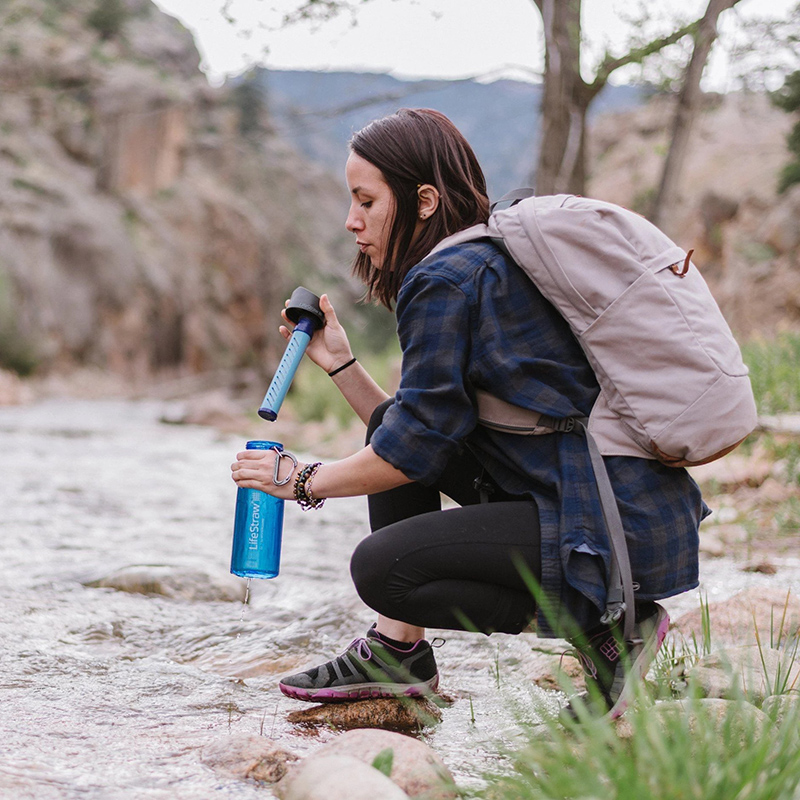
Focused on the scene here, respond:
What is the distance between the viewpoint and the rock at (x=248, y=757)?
1.62 meters

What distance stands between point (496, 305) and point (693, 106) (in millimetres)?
5265

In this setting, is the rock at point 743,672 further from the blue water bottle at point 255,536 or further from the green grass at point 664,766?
the blue water bottle at point 255,536

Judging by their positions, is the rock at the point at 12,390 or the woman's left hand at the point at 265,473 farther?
the rock at the point at 12,390

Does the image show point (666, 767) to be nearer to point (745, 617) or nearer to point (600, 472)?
point (600, 472)

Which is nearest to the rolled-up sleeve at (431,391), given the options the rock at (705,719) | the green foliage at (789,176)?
the rock at (705,719)

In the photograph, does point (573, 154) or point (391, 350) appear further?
point (391, 350)

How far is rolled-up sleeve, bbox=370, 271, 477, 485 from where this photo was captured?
1.71m

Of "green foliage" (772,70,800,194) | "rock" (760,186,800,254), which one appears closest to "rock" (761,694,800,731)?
"green foliage" (772,70,800,194)

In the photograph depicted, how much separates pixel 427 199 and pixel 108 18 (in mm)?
32900

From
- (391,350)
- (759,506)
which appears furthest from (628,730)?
(391,350)

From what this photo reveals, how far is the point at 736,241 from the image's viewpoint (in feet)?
44.9

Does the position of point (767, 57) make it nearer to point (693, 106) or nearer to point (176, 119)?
point (693, 106)

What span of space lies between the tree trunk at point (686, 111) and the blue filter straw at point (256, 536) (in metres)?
4.86

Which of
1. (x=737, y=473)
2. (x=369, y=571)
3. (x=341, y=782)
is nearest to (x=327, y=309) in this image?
(x=369, y=571)
